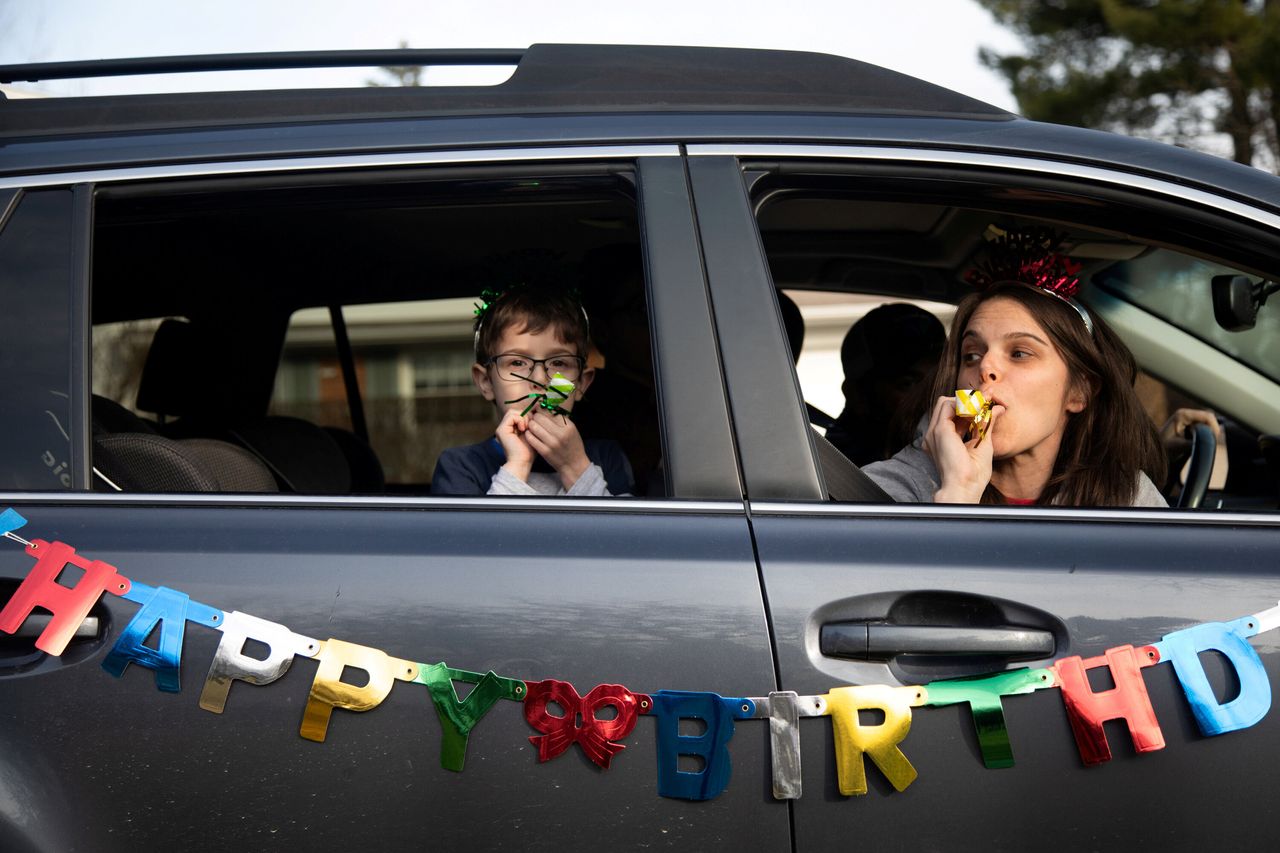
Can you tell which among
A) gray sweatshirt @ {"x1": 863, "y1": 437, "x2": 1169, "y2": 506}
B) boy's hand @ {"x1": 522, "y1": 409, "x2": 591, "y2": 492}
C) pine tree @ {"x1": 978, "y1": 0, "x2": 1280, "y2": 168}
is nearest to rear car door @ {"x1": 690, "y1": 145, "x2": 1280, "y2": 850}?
gray sweatshirt @ {"x1": 863, "y1": 437, "x2": 1169, "y2": 506}

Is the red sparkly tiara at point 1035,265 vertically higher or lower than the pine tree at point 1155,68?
lower

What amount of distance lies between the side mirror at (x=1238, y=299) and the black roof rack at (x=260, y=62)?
1.45 meters

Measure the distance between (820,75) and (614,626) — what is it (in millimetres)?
976

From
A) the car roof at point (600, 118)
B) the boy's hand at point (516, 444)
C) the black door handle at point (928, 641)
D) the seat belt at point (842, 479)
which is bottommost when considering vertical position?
the black door handle at point (928, 641)

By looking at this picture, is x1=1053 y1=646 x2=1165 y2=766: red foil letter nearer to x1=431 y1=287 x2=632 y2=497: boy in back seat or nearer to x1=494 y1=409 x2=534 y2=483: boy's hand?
x1=431 y1=287 x2=632 y2=497: boy in back seat

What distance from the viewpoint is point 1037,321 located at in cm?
239

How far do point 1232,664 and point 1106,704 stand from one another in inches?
7.1

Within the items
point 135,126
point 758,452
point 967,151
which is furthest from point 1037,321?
point 135,126

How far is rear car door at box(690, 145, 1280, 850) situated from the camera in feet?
5.16

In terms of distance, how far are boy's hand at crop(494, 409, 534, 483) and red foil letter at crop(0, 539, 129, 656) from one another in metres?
0.79

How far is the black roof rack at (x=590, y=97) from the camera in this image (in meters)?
1.97

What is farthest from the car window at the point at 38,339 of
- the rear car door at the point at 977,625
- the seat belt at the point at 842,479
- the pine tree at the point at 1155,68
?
the pine tree at the point at 1155,68

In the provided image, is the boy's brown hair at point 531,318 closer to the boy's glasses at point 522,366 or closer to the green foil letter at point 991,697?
the boy's glasses at point 522,366

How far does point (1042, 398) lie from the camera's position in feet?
7.77
